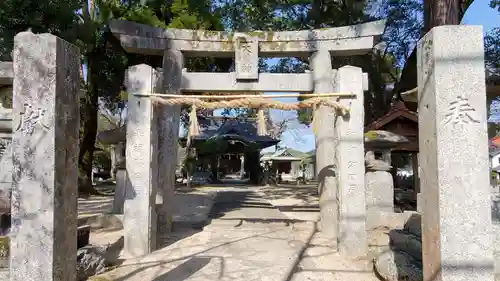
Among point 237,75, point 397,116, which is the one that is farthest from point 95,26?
point 397,116

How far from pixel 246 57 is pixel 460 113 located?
582cm

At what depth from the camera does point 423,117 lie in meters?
3.85

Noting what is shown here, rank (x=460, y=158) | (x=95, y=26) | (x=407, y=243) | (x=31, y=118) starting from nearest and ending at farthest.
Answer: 1. (x=460, y=158)
2. (x=31, y=118)
3. (x=407, y=243)
4. (x=95, y=26)

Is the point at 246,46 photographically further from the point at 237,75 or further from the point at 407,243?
the point at 407,243

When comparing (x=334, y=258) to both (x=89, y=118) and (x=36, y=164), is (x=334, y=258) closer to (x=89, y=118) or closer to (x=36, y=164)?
(x=36, y=164)

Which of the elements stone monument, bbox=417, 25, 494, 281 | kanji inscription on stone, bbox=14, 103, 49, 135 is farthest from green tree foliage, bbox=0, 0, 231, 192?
stone monument, bbox=417, 25, 494, 281

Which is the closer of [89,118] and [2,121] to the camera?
[2,121]

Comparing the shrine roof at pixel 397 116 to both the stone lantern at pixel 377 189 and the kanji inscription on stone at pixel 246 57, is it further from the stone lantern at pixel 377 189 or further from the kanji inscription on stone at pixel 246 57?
the kanji inscription on stone at pixel 246 57

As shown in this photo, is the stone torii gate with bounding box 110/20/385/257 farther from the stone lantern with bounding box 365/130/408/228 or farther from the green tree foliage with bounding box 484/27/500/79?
the green tree foliage with bounding box 484/27/500/79

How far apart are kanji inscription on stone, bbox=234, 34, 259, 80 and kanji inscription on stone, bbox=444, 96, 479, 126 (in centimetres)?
565

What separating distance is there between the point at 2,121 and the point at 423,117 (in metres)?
5.88

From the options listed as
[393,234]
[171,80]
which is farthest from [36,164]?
[171,80]

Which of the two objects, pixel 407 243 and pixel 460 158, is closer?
pixel 460 158

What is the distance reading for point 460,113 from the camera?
137 inches
